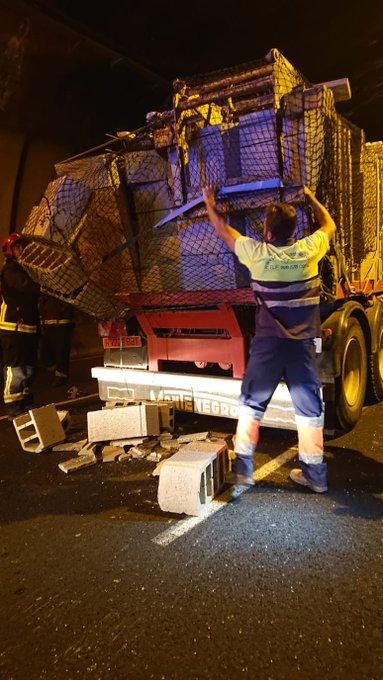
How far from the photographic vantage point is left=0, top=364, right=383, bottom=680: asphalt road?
7.03 ft

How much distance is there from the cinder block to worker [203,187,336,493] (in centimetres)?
29

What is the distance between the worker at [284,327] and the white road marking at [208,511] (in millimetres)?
239

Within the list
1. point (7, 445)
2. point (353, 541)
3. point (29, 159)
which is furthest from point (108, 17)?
point (353, 541)

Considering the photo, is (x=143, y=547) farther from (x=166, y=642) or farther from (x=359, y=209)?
(x=359, y=209)

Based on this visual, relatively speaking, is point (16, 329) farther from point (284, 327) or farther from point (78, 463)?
point (284, 327)

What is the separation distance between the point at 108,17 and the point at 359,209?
7.37m

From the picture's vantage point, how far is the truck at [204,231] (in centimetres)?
418

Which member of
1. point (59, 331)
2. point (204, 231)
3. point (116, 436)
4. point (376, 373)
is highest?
point (204, 231)

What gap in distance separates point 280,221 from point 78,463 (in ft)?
8.50

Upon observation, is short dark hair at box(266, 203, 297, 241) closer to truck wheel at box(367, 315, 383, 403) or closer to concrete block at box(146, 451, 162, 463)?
→ concrete block at box(146, 451, 162, 463)

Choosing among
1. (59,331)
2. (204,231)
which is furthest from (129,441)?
(59,331)

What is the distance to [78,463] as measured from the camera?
14.6ft

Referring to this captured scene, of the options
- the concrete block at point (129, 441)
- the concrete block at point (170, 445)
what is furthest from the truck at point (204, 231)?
the concrete block at point (129, 441)

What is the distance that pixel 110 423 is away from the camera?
4805mm
